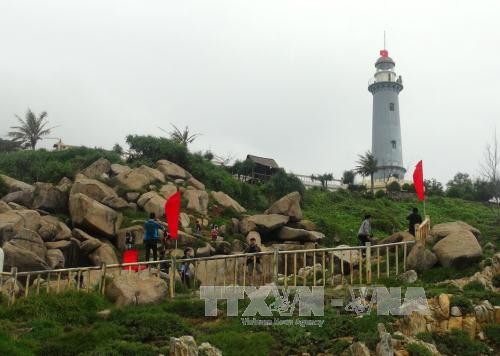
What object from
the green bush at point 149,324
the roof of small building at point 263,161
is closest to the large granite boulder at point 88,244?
the green bush at point 149,324

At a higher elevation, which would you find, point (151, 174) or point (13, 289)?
point (151, 174)

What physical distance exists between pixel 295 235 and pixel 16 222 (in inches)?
445

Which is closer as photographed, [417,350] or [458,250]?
[417,350]

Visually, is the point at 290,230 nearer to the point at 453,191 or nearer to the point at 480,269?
the point at 480,269

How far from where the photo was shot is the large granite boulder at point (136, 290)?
12.2m

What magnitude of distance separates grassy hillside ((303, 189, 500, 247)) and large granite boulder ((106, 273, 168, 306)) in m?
15.9

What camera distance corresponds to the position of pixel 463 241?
47.0 feet

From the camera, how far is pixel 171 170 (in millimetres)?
31781

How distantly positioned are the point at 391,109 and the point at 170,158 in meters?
25.4

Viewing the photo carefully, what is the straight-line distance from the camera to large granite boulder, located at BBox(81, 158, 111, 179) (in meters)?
29.6

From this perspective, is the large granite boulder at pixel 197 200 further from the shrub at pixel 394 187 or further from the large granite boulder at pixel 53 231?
the shrub at pixel 394 187

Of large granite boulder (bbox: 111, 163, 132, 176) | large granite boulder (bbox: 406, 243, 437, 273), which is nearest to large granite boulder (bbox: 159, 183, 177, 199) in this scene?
large granite boulder (bbox: 111, 163, 132, 176)

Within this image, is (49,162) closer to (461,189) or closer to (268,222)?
(268,222)

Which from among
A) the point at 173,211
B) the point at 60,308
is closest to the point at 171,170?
the point at 173,211
